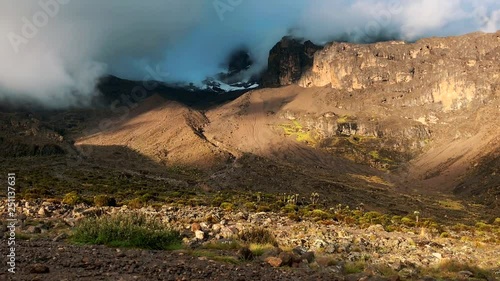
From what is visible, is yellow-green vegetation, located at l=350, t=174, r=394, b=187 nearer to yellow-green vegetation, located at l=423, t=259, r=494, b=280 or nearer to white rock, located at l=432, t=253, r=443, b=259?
white rock, located at l=432, t=253, r=443, b=259

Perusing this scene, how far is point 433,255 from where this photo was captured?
16750 millimetres

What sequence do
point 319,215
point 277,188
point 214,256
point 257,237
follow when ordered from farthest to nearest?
point 277,188, point 319,215, point 257,237, point 214,256

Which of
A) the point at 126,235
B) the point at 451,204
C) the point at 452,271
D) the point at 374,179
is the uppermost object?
the point at 374,179

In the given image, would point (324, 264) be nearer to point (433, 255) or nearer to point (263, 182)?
point (433, 255)

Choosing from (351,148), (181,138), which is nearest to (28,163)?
(181,138)

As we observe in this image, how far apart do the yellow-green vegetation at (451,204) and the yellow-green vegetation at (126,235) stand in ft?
350

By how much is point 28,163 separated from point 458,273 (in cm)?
12175

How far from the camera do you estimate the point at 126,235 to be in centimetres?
1234

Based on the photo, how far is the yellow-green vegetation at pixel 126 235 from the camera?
12203mm

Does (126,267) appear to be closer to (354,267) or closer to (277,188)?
(354,267)

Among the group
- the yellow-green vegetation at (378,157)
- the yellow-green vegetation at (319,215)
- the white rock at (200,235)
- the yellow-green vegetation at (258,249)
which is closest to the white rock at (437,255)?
the yellow-green vegetation at (258,249)

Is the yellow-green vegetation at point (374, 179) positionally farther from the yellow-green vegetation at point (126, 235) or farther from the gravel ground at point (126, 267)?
the gravel ground at point (126, 267)

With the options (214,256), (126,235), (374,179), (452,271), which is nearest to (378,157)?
(374,179)

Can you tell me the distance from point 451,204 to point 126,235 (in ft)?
386
